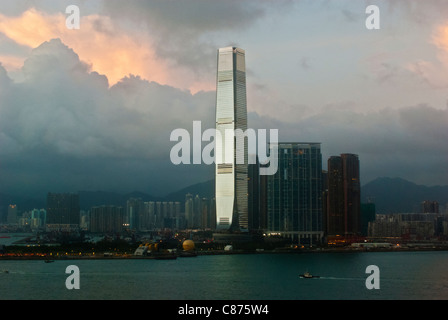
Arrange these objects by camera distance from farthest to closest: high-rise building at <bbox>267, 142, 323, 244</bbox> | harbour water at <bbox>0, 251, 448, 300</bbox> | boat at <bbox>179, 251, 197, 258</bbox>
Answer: high-rise building at <bbox>267, 142, 323, 244</bbox>
boat at <bbox>179, 251, 197, 258</bbox>
harbour water at <bbox>0, 251, 448, 300</bbox>

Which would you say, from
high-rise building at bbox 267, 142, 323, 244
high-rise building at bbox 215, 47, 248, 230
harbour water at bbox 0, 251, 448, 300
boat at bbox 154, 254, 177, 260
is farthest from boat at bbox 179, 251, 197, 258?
high-rise building at bbox 267, 142, 323, 244

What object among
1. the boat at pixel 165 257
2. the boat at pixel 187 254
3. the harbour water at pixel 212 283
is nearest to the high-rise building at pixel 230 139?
the boat at pixel 187 254

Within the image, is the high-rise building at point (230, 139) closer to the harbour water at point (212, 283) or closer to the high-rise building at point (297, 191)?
the high-rise building at point (297, 191)

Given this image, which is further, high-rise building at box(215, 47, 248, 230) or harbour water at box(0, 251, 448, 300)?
high-rise building at box(215, 47, 248, 230)

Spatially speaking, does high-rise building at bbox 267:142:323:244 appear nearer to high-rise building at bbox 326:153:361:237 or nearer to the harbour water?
high-rise building at bbox 326:153:361:237

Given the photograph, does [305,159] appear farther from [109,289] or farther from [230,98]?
[109,289]
